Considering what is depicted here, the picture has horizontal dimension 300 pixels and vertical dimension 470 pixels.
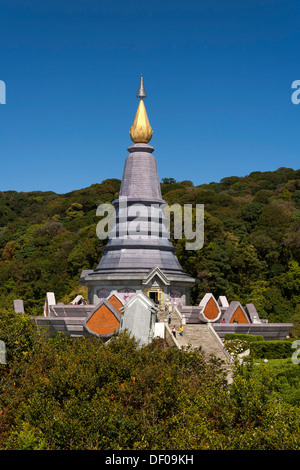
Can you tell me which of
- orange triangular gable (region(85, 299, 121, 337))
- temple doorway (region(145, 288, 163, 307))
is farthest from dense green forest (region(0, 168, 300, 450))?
temple doorway (region(145, 288, 163, 307))

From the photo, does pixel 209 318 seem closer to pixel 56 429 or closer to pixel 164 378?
pixel 164 378

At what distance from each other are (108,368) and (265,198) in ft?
204

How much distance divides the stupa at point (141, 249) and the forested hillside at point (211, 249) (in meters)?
6.73

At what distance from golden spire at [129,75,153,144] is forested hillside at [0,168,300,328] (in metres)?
13.6

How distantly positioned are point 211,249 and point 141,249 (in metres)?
15.3

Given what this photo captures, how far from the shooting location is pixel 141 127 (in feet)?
136

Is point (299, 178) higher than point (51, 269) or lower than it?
higher

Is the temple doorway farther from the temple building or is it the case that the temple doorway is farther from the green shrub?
the green shrub

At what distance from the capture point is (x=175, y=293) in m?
38.1

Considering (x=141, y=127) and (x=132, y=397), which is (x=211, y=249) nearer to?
(x=141, y=127)

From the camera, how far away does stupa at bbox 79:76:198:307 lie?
120 feet

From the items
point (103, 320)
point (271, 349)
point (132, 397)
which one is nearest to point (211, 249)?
→ point (271, 349)

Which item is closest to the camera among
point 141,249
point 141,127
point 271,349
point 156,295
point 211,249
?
point 271,349

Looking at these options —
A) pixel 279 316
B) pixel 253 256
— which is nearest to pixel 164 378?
pixel 279 316
